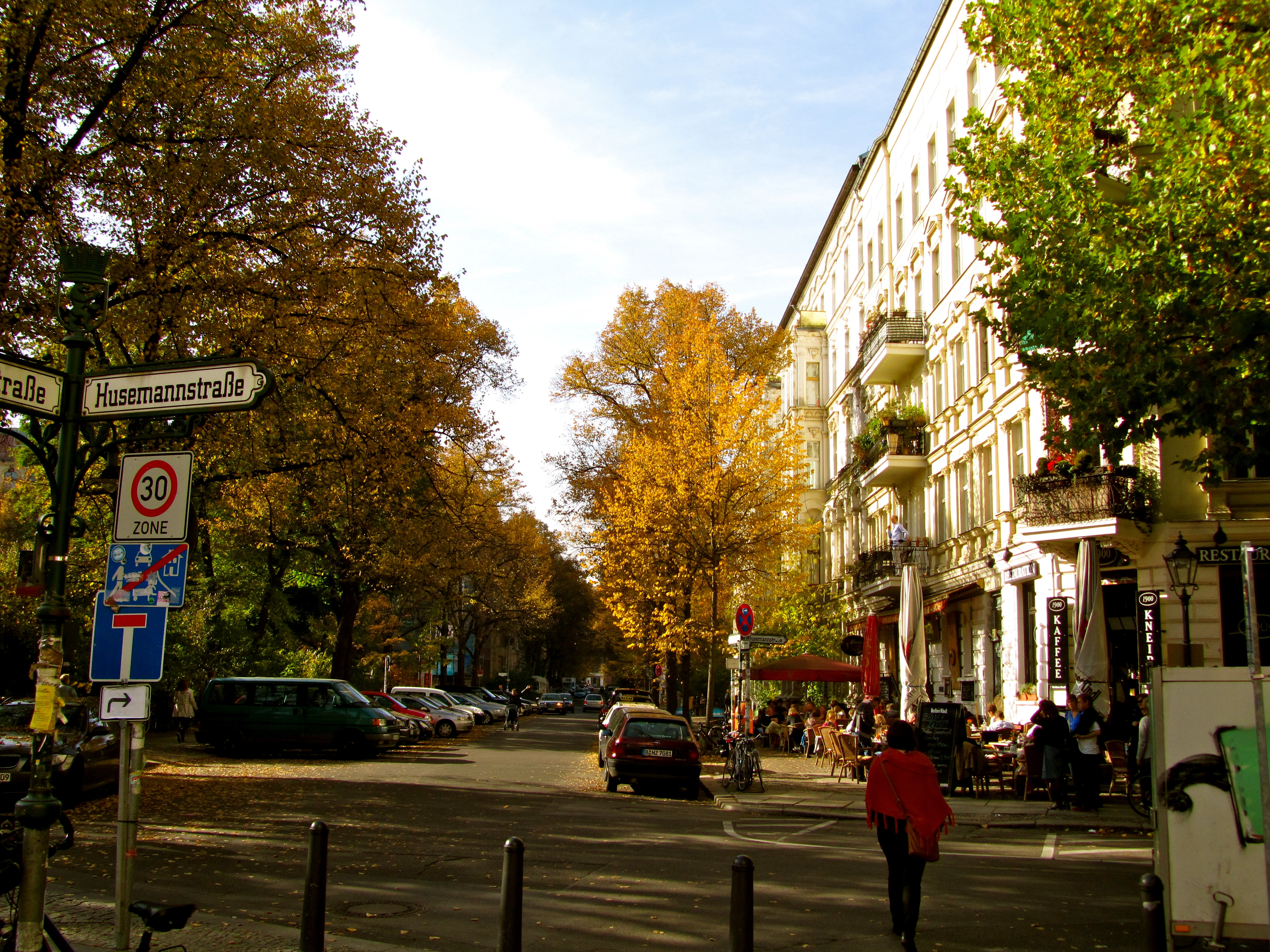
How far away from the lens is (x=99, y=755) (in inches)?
667

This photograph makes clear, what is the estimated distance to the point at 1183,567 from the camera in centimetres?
1888

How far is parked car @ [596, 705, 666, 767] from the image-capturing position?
73.5ft

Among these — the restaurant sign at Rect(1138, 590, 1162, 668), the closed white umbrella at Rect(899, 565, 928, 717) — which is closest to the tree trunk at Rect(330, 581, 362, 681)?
the closed white umbrella at Rect(899, 565, 928, 717)

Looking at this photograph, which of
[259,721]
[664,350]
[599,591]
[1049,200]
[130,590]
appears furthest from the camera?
[664,350]

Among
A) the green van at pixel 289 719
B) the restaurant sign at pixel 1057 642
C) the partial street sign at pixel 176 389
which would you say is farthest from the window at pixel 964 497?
the partial street sign at pixel 176 389

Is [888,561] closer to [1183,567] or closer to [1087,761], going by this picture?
[1183,567]

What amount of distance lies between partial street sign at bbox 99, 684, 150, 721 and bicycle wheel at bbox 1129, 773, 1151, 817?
506 inches

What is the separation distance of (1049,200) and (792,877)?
874 centimetres

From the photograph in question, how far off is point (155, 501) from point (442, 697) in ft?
127

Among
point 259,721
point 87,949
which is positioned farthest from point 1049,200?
point 259,721

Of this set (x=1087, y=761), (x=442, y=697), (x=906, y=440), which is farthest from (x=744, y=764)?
(x=442, y=697)

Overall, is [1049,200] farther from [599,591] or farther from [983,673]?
[599,591]

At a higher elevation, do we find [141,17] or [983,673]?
[141,17]

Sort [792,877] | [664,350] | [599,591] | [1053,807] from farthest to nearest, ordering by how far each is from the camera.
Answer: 1. [664,350]
2. [599,591]
3. [1053,807]
4. [792,877]
